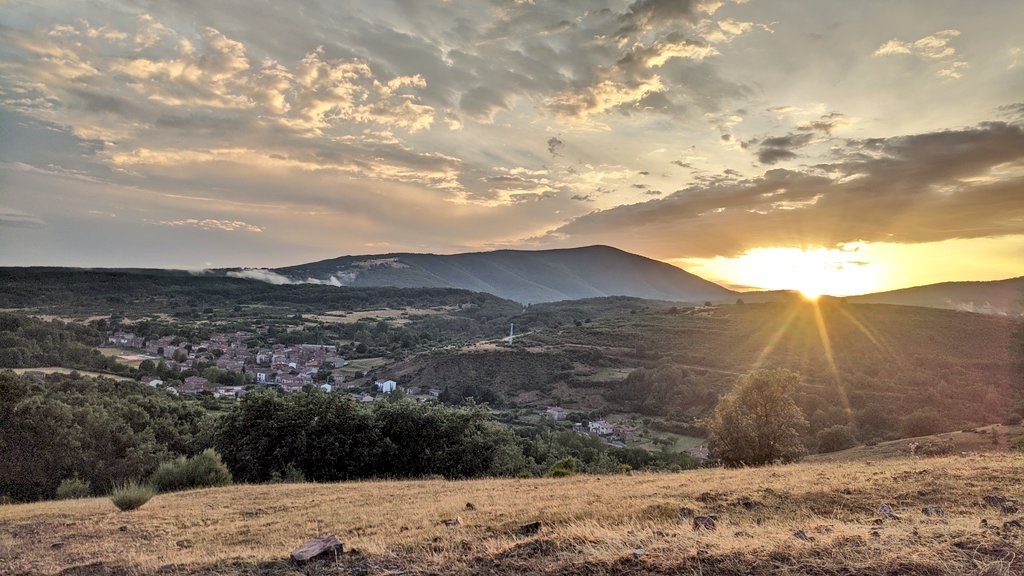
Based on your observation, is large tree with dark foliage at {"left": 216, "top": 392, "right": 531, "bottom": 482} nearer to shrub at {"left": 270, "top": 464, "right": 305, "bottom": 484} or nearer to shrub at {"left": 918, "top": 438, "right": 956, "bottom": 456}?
shrub at {"left": 270, "top": 464, "right": 305, "bottom": 484}

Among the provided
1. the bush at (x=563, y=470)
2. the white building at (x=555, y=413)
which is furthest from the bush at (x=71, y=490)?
the white building at (x=555, y=413)

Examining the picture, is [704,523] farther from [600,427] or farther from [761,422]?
[600,427]

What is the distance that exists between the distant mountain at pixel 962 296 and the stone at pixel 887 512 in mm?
114440

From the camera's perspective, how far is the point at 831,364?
269 feet

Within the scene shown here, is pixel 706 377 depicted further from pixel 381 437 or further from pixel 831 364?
pixel 381 437

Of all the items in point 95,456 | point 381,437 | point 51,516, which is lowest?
point 95,456

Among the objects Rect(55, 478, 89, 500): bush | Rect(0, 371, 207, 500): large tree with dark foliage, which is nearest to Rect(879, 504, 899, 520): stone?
Rect(55, 478, 89, 500): bush

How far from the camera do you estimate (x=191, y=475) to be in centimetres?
2330

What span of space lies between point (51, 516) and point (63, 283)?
206860 millimetres

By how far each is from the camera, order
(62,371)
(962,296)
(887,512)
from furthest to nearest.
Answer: (962,296), (62,371), (887,512)

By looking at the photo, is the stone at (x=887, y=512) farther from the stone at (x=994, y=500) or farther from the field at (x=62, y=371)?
the field at (x=62, y=371)

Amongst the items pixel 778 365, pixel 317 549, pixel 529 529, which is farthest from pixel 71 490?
pixel 778 365

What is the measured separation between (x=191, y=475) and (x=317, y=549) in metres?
20.3

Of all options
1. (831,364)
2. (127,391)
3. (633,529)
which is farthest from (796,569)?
(831,364)
